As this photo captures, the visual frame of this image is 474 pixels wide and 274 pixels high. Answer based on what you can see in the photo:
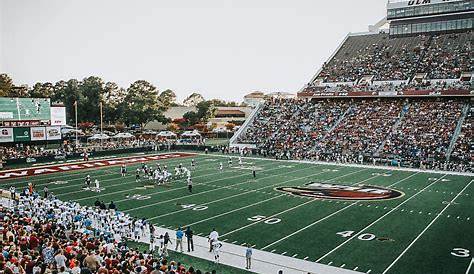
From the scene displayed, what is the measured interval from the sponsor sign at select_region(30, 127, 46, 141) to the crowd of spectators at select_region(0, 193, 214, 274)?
26.6 m

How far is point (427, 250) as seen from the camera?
15297 millimetres

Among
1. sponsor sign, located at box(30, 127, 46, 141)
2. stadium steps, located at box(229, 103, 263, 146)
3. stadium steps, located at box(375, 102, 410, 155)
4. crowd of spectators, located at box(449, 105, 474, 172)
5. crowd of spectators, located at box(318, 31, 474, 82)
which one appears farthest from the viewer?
stadium steps, located at box(229, 103, 263, 146)

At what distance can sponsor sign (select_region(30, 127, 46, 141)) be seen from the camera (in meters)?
45.4

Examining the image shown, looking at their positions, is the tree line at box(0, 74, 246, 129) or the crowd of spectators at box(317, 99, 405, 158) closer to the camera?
the crowd of spectators at box(317, 99, 405, 158)

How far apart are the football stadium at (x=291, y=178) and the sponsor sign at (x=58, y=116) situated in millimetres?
237

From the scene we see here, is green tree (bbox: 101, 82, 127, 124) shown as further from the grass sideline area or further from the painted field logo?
the grass sideline area

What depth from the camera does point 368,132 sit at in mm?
44875

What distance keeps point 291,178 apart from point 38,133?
2979 centimetres

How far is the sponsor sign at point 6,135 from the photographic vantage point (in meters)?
42.8

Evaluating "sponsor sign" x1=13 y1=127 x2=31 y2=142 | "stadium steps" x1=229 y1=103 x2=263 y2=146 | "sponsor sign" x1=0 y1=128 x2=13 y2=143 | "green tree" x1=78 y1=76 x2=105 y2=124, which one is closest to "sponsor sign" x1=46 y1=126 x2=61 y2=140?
"sponsor sign" x1=13 y1=127 x2=31 y2=142

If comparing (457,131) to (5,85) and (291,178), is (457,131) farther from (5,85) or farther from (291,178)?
(5,85)

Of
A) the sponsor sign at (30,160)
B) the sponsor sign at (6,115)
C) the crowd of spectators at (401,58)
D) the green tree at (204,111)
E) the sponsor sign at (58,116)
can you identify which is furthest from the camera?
the green tree at (204,111)

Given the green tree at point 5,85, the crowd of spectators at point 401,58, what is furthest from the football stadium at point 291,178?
the green tree at point 5,85

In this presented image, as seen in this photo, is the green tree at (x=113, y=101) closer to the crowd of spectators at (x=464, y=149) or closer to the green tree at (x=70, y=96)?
the green tree at (x=70, y=96)
